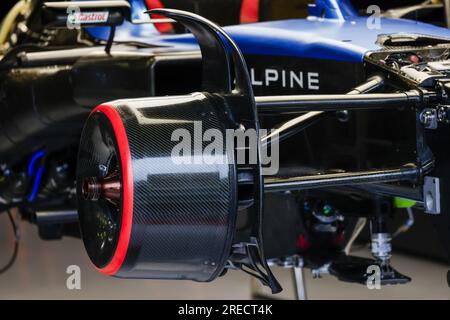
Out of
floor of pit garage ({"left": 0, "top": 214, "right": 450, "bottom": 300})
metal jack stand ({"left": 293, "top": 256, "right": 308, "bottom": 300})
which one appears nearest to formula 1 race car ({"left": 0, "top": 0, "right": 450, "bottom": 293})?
metal jack stand ({"left": 293, "top": 256, "right": 308, "bottom": 300})

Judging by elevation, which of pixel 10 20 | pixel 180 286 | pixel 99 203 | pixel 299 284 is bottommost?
pixel 180 286

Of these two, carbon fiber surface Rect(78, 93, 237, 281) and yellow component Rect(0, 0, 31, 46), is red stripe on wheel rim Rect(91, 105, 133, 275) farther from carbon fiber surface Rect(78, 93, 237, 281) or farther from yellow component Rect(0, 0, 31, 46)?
yellow component Rect(0, 0, 31, 46)

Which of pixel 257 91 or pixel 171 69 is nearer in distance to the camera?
pixel 257 91

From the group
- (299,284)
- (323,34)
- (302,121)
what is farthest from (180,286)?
(302,121)

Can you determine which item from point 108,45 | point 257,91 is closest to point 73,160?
point 108,45

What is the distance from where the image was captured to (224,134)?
2.54 metres

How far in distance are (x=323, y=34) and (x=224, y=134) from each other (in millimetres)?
940

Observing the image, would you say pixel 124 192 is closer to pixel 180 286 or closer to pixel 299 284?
pixel 299 284

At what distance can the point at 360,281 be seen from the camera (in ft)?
11.9

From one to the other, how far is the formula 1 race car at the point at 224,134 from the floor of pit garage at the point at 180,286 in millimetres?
896

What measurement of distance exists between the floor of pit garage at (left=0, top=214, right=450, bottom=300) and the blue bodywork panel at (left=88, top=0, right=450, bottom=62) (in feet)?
5.99

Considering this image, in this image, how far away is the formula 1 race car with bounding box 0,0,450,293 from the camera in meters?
2.52
